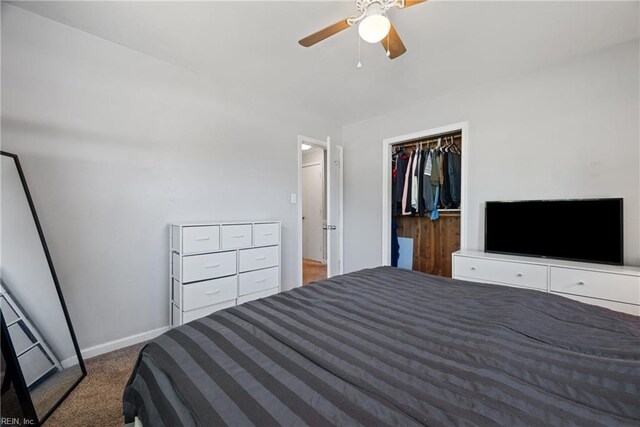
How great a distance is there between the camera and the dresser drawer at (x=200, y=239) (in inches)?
83.7

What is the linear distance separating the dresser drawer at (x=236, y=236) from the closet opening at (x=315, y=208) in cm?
273

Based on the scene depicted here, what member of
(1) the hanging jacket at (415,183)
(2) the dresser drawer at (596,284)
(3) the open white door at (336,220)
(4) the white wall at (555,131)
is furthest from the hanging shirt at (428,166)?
(2) the dresser drawer at (596,284)

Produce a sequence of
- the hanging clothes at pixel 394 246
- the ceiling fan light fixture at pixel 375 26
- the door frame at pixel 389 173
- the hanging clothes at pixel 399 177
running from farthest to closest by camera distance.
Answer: the hanging clothes at pixel 394 246, the hanging clothes at pixel 399 177, the door frame at pixel 389 173, the ceiling fan light fixture at pixel 375 26

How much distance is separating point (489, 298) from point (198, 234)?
2.06 metres

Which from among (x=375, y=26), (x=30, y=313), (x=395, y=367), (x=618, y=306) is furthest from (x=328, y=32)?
(x=618, y=306)

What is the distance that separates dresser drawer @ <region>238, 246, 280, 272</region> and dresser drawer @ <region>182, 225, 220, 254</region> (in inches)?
11.1

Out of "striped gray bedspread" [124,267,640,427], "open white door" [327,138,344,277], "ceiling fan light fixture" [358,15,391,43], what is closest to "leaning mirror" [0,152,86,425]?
"striped gray bedspread" [124,267,640,427]

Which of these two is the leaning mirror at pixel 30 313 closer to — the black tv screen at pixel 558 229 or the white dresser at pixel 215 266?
the white dresser at pixel 215 266

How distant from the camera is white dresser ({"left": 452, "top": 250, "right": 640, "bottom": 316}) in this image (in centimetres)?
184

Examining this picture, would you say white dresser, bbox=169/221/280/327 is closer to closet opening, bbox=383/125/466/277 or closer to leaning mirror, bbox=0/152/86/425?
leaning mirror, bbox=0/152/86/425

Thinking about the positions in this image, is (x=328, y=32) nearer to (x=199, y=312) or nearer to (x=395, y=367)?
(x=395, y=367)

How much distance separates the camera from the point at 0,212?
5.02 ft

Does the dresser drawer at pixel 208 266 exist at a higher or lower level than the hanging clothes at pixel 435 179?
lower

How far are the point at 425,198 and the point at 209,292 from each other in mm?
2566
